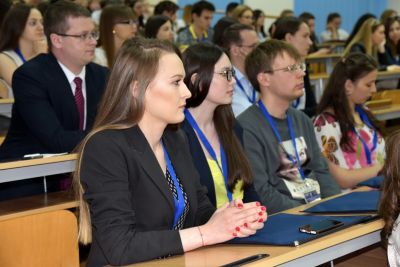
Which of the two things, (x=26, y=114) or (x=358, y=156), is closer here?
(x=26, y=114)

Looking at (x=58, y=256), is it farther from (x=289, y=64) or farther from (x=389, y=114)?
(x=389, y=114)

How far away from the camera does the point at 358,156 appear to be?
366cm

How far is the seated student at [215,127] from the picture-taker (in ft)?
8.91

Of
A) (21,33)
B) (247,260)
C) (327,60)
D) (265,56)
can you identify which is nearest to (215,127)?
(265,56)

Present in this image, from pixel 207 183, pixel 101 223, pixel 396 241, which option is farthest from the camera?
pixel 207 183

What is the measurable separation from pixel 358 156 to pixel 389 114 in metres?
1.32

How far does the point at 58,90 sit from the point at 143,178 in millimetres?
1657

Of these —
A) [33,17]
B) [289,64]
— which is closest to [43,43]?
[33,17]

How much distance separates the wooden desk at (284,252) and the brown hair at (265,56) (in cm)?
154

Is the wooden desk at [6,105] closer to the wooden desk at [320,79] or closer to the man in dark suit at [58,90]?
the man in dark suit at [58,90]

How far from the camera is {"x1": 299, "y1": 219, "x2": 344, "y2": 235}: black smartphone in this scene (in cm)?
188

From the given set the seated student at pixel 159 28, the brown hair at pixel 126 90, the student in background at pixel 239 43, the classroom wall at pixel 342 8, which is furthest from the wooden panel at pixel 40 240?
the classroom wall at pixel 342 8

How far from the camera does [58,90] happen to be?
136 inches

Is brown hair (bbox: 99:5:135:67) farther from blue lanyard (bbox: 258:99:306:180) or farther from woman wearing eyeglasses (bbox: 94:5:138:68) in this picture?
blue lanyard (bbox: 258:99:306:180)
